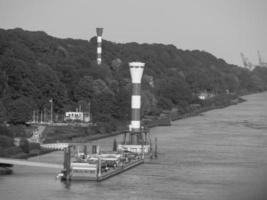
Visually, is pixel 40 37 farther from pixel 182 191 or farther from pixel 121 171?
pixel 182 191

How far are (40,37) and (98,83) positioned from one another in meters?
8.03

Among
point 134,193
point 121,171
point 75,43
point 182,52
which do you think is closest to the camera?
point 134,193

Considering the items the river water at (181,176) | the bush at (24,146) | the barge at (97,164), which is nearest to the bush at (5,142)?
the bush at (24,146)

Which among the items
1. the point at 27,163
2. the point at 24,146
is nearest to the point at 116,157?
the point at 27,163

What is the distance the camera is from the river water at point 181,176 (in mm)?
12930

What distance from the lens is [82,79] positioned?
27.8 meters

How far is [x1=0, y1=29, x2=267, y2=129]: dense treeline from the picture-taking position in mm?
24094

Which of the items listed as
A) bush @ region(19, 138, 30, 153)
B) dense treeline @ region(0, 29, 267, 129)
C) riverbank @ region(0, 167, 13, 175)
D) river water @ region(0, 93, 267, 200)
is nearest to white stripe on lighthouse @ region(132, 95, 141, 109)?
river water @ region(0, 93, 267, 200)

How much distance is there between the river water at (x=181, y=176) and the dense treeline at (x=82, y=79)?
314cm

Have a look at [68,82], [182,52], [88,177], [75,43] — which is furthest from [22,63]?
[182,52]

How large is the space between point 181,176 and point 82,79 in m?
13.1

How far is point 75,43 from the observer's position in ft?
131

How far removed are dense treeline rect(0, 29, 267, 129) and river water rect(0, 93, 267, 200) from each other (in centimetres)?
314

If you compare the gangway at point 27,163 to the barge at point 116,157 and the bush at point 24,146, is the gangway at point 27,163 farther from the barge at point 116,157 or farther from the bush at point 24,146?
the bush at point 24,146
